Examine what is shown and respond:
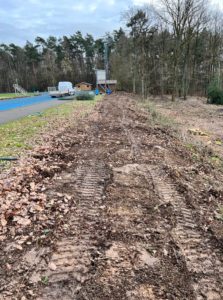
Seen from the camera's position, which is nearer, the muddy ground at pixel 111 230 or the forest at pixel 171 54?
the muddy ground at pixel 111 230

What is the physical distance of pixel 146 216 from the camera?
3668 millimetres

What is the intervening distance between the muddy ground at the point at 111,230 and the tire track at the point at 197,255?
1 cm

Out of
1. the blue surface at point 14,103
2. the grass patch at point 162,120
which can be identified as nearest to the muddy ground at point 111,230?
the grass patch at point 162,120

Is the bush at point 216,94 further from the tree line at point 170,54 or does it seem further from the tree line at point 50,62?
the tree line at point 50,62

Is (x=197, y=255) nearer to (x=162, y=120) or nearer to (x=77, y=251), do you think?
(x=77, y=251)

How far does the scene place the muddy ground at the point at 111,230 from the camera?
2.45 metres

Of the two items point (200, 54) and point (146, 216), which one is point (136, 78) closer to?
point (200, 54)

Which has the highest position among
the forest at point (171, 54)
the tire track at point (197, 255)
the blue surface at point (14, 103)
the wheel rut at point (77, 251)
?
the forest at point (171, 54)

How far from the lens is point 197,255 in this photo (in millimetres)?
2873

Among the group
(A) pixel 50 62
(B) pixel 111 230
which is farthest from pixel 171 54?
(A) pixel 50 62

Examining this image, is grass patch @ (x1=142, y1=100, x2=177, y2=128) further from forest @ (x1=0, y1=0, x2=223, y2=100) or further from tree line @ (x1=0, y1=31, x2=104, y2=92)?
tree line @ (x1=0, y1=31, x2=104, y2=92)

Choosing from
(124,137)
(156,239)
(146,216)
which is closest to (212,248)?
(156,239)

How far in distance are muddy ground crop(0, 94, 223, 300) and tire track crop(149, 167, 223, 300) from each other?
10 mm

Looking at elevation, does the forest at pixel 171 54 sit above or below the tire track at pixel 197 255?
above
